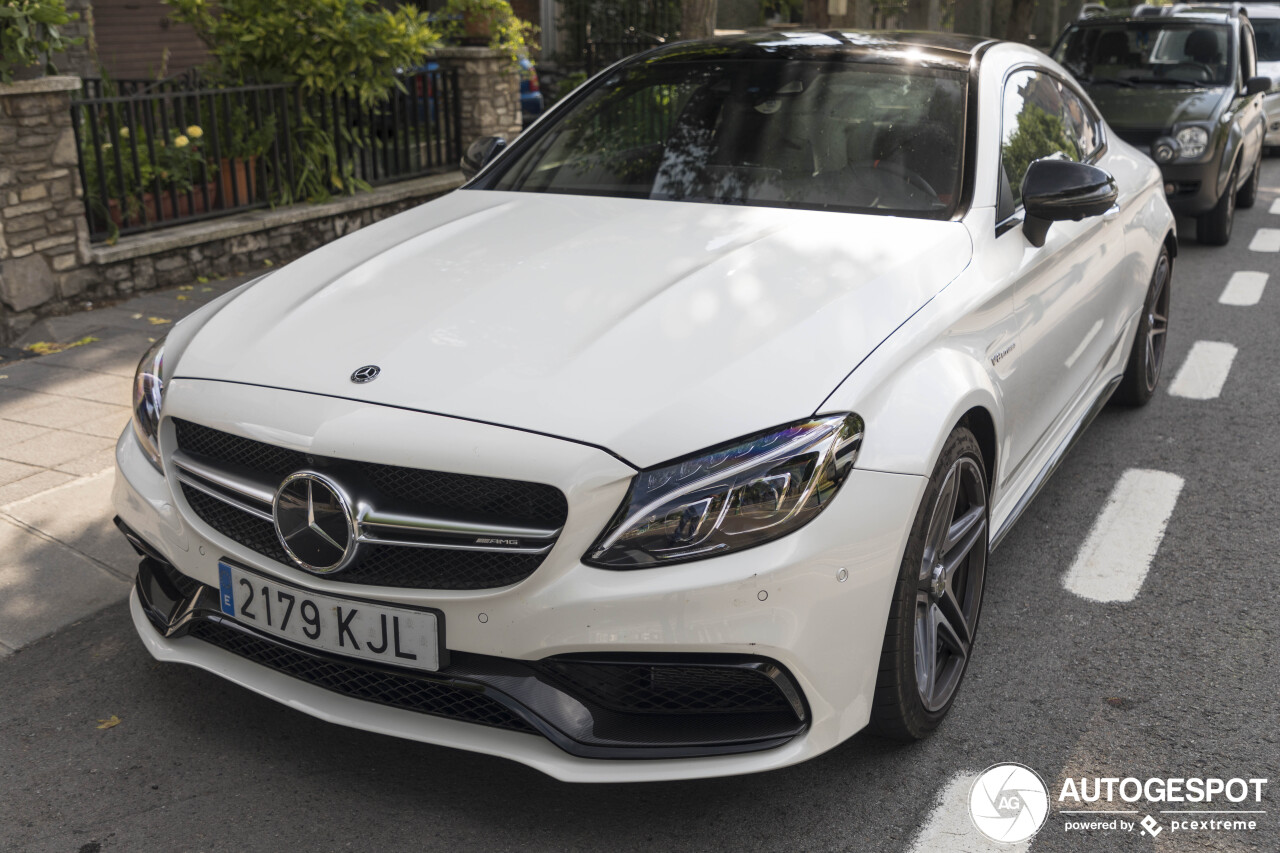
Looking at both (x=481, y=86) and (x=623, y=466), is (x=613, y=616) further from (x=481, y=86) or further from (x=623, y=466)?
(x=481, y=86)

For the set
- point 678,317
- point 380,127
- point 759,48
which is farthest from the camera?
point 380,127

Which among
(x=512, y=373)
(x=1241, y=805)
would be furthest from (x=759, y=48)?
(x=1241, y=805)

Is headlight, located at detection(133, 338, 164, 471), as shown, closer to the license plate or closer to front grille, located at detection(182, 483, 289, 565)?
front grille, located at detection(182, 483, 289, 565)

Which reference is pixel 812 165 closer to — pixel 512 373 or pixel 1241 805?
pixel 512 373

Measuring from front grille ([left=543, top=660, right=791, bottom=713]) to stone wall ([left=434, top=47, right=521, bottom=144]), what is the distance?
27.7 feet

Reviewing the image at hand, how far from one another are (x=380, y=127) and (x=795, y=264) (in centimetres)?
742

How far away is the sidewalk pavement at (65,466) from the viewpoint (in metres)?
3.73

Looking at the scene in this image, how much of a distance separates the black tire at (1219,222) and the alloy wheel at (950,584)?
7.24 m

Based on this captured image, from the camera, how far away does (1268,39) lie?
15.2 m

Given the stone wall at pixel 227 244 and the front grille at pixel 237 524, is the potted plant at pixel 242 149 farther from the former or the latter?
the front grille at pixel 237 524

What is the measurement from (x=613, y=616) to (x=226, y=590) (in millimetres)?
917

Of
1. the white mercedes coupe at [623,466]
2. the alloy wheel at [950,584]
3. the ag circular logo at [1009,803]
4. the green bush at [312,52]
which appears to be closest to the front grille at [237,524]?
the white mercedes coupe at [623,466]

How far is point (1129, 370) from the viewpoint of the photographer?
208 inches

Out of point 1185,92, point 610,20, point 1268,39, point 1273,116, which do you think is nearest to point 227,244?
point 1185,92
